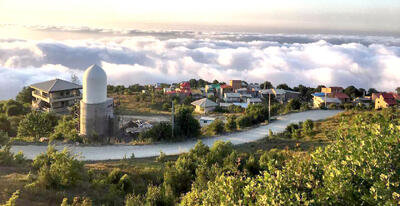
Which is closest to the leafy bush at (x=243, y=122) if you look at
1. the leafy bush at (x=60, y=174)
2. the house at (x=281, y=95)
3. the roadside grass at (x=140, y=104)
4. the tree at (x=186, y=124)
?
the tree at (x=186, y=124)

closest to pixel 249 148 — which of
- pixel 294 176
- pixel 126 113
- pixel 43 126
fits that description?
pixel 294 176

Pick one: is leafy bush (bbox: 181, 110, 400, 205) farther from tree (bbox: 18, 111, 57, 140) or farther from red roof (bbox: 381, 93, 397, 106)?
red roof (bbox: 381, 93, 397, 106)

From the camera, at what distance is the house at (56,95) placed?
31891mm

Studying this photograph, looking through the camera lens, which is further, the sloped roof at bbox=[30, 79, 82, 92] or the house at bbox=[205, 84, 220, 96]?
the house at bbox=[205, 84, 220, 96]

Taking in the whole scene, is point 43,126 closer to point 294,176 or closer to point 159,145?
point 159,145

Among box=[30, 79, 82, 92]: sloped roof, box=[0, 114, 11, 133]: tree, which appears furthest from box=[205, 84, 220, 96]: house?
box=[0, 114, 11, 133]: tree

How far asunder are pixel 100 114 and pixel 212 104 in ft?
70.8

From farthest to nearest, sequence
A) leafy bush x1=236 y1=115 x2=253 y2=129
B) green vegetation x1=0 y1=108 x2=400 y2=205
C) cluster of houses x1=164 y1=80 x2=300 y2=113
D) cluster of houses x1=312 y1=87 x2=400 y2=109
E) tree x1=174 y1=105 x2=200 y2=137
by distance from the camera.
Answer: cluster of houses x1=164 y1=80 x2=300 y2=113 < cluster of houses x1=312 y1=87 x2=400 y2=109 < leafy bush x1=236 y1=115 x2=253 y2=129 < tree x1=174 y1=105 x2=200 y2=137 < green vegetation x1=0 y1=108 x2=400 y2=205

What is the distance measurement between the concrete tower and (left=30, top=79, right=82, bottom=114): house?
48.7 feet

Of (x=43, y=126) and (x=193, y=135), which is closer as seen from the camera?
(x=193, y=135)

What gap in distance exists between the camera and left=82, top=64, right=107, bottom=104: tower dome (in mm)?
17469

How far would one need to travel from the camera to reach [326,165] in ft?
13.6

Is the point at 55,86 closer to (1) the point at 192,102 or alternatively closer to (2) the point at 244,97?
(1) the point at 192,102

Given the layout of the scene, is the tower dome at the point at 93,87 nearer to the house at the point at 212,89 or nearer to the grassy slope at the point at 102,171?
the grassy slope at the point at 102,171
